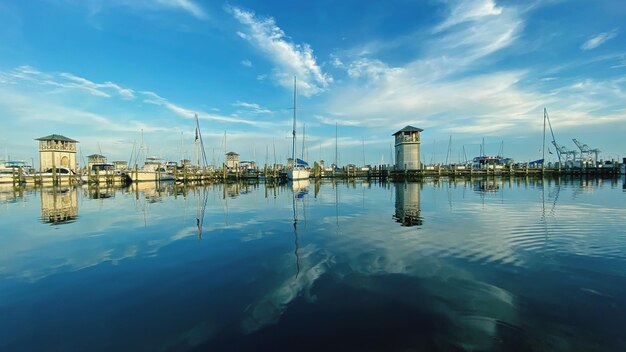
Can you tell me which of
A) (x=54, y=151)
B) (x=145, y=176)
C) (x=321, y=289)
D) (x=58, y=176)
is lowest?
(x=321, y=289)

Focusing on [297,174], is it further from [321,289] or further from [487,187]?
[321,289]

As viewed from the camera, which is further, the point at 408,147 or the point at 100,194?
the point at 408,147

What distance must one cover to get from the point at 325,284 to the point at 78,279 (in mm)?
6655

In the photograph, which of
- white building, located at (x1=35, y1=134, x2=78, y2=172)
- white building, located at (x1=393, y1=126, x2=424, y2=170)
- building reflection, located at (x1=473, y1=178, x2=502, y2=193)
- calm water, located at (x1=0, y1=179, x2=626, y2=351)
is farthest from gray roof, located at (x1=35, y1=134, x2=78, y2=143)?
building reflection, located at (x1=473, y1=178, x2=502, y2=193)

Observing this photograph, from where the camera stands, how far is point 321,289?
6836mm

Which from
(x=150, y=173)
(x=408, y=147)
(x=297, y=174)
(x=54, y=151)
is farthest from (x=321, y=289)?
(x=54, y=151)

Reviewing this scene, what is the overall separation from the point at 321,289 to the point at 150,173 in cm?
7434

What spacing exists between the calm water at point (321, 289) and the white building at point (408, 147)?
5629cm

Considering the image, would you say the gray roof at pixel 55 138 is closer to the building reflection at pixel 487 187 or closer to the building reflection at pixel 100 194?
the building reflection at pixel 100 194

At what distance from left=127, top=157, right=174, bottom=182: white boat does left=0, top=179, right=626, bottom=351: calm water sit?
5893 cm

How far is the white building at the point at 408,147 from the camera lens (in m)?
68.3

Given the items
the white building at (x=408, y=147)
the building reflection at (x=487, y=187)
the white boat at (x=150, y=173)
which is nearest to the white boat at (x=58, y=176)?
the white boat at (x=150, y=173)

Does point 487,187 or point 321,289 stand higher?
point 487,187

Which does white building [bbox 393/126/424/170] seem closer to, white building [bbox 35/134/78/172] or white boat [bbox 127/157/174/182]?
Result: white boat [bbox 127/157/174/182]
